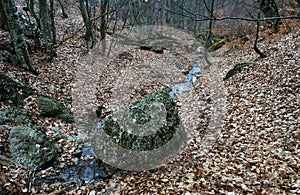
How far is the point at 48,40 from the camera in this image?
34.7 feet

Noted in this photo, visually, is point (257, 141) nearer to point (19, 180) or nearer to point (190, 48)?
point (19, 180)

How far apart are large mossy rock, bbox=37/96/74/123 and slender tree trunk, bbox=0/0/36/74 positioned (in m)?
2.15

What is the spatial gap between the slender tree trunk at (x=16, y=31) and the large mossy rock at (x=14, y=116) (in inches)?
114

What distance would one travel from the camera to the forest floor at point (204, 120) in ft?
12.9

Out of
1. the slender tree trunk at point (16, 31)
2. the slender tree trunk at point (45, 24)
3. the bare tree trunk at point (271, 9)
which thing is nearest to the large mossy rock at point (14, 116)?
the slender tree trunk at point (16, 31)

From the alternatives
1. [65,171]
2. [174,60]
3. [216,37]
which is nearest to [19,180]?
[65,171]

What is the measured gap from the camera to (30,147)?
4.66 metres

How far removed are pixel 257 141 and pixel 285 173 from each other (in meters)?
1.19

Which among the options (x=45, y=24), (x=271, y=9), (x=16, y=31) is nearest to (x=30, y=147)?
(x=16, y=31)

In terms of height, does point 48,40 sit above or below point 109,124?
above

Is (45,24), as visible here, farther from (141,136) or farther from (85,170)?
(141,136)

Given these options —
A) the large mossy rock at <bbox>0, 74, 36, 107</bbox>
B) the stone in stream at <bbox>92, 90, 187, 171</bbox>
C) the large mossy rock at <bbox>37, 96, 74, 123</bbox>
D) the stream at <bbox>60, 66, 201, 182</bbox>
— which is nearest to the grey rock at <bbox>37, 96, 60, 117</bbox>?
the large mossy rock at <bbox>37, 96, 74, 123</bbox>

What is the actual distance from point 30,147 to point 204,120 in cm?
494

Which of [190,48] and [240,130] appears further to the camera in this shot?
[190,48]
